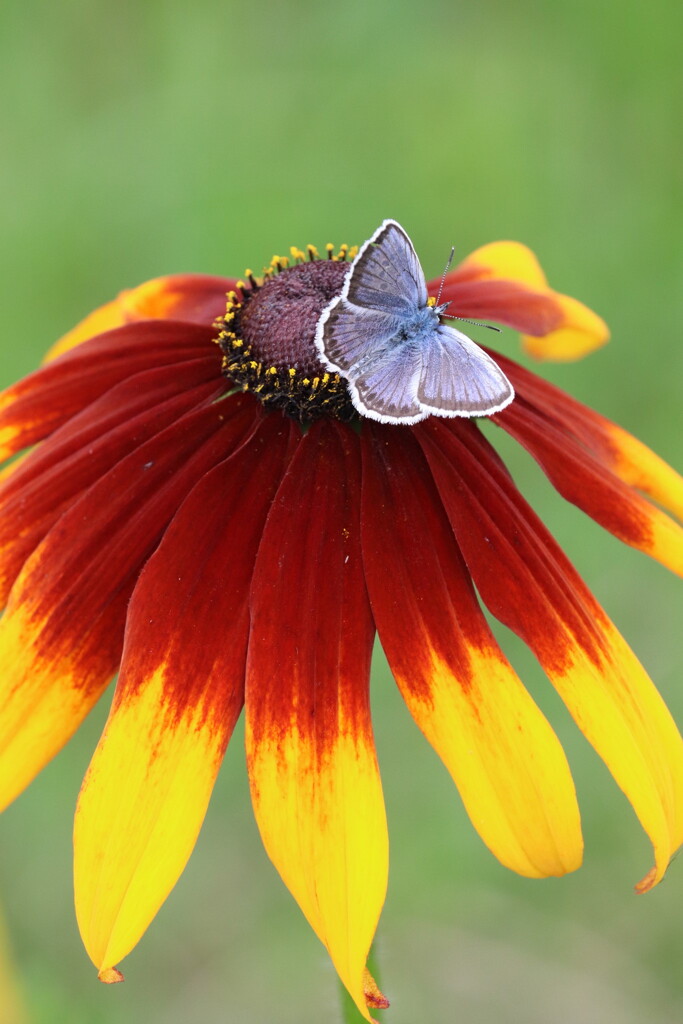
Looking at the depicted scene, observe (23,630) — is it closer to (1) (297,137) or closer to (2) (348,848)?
(2) (348,848)

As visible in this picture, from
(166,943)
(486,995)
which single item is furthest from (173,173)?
(486,995)

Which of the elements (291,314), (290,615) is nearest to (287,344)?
(291,314)

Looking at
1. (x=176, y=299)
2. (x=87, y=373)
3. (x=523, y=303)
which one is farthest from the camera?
(x=176, y=299)

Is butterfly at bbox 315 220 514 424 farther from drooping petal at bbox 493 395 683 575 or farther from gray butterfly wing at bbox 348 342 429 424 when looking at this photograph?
drooping petal at bbox 493 395 683 575

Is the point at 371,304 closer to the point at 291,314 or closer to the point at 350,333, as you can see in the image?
the point at 350,333

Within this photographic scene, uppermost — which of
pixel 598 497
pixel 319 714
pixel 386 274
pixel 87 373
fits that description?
pixel 386 274

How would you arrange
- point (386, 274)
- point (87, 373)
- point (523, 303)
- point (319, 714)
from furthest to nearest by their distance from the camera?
point (523, 303) < point (87, 373) < point (386, 274) < point (319, 714)

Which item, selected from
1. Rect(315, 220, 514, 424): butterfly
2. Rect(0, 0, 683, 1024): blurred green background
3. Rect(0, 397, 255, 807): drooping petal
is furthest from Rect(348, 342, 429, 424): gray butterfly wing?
Rect(0, 0, 683, 1024): blurred green background

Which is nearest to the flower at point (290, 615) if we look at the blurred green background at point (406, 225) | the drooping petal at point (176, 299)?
the drooping petal at point (176, 299)
